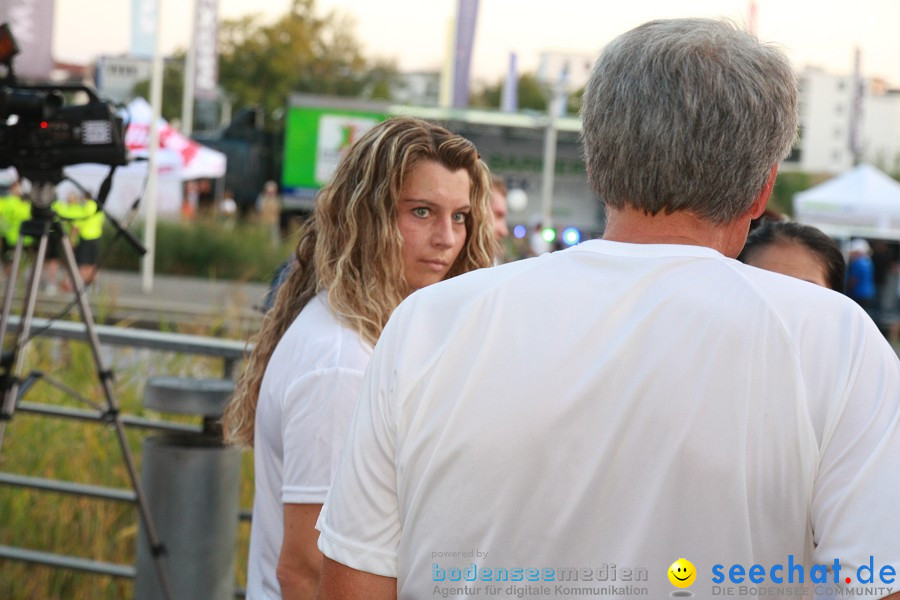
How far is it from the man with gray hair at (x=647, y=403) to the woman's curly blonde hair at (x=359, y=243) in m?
0.74

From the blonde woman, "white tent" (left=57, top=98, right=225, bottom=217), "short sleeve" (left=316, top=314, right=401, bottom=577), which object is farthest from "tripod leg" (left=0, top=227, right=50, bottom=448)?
"white tent" (left=57, top=98, right=225, bottom=217)

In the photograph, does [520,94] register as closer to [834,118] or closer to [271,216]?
[834,118]

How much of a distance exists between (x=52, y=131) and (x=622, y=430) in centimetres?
308

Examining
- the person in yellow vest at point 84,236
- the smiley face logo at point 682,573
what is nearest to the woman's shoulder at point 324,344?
the smiley face logo at point 682,573

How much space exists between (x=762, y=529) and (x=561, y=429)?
296 millimetres

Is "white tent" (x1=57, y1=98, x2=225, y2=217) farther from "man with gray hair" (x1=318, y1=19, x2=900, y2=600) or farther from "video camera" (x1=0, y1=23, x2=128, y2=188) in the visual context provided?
"man with gray hair" (x1=318, y1=19, x2=900, y2=600)

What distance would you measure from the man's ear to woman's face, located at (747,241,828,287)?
154 centimetres

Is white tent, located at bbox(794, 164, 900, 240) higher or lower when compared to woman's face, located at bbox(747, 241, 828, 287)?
lower

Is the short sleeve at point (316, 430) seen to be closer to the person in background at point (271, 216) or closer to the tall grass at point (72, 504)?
the tall grass at point (72, 504)

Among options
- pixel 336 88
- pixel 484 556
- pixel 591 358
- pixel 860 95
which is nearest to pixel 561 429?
pixel 591 358

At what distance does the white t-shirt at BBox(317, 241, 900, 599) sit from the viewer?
1.45 meters

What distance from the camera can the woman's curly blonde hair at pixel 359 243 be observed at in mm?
2412

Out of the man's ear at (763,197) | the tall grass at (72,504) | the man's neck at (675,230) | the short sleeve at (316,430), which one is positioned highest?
the man's ear at (763,197)

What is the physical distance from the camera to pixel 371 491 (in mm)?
1615
